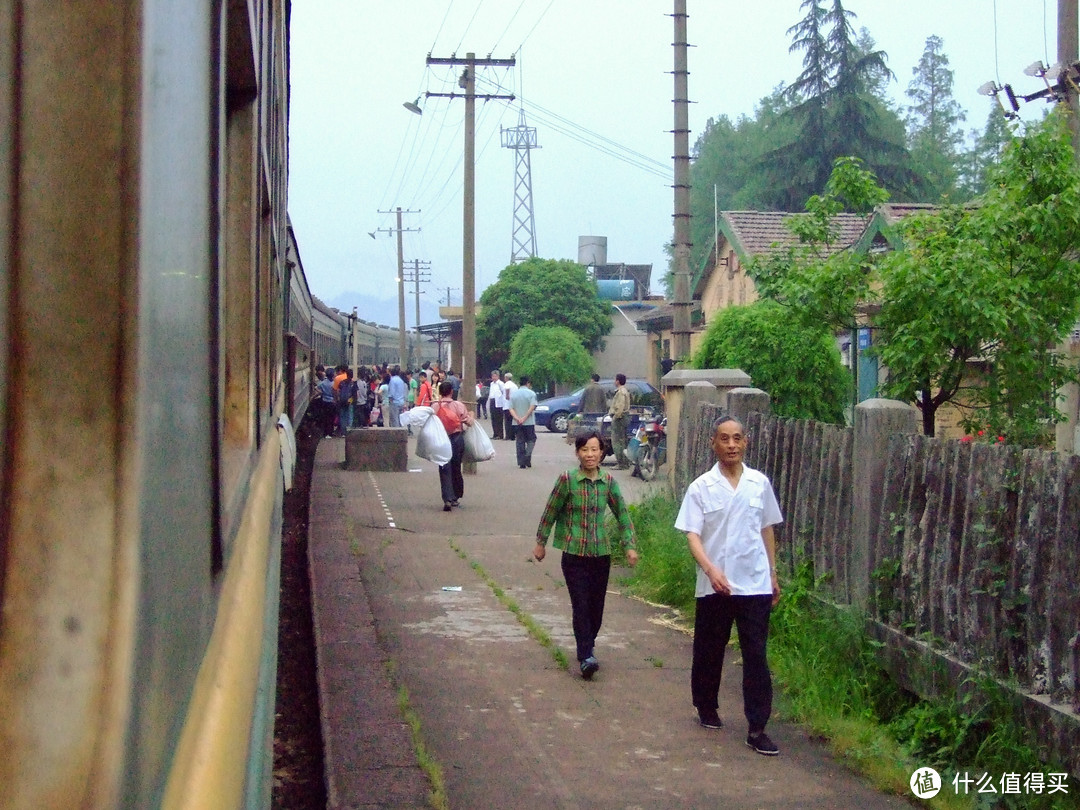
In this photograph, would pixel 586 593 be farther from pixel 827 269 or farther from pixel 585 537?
pixel 827 269

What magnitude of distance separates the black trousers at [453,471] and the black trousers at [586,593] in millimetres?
6602

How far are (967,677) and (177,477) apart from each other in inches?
174

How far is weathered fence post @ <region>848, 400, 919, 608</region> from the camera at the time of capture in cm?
582

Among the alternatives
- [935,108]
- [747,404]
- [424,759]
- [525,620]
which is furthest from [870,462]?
[935,108]

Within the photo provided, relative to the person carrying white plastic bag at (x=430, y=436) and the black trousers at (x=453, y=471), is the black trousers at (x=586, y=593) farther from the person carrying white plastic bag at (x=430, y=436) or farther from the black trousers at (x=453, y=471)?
the black trousers at (x=453, y=471)

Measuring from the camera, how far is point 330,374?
87.5ft

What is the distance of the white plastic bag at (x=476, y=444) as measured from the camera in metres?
13.5

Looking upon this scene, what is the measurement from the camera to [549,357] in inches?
1592

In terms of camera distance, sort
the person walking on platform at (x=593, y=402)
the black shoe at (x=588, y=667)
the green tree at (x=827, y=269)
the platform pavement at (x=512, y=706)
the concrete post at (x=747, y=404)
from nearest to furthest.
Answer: the platform pavement at (x=512, y=706)
the black shoe at (x=588, y=667)
the concrete post at (x=747, y=404)
the green tree at (x=827, y=269)
the person walking on platform at (x=593, y=402)

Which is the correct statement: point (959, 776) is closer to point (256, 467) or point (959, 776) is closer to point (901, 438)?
point (901, 438)

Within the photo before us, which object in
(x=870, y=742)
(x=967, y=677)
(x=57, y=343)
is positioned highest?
(x=57, y=343)

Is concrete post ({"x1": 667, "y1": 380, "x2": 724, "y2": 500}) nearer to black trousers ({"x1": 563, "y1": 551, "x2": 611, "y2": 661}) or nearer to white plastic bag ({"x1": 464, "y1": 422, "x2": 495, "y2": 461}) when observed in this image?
black trousers ({"x1": 563, "y1": 551, "x2": 611, "y2": 661})

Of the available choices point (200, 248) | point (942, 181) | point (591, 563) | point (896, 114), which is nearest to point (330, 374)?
point (591, 563)

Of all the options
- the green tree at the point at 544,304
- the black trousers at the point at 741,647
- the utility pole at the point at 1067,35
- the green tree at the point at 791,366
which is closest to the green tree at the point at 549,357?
the green tree at the point at 544,304
